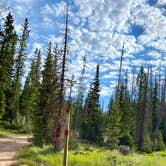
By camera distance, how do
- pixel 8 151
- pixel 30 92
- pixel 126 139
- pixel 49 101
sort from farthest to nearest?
pixel 30 92, pixel 126 139, pixel 49 101, pixel 8 151

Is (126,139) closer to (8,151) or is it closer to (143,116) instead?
(143,116)

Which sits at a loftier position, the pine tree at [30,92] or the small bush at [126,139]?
the pine tree at [30,92]

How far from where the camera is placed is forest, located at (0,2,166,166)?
21203 millimetres

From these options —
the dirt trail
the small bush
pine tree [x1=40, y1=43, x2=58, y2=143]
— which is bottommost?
the small bush

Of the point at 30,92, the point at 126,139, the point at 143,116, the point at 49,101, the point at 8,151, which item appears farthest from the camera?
the point at 143,116

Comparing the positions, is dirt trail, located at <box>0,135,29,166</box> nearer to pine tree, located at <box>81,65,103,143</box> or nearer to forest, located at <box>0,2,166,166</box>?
forest, located at <box>0,2,166,166</box>

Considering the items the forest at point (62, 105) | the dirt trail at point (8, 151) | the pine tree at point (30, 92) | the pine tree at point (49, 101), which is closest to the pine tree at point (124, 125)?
the forest at point (62, 105)

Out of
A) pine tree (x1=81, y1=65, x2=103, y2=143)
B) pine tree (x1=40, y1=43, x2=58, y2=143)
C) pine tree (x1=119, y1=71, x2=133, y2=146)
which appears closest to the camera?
pine tree (x1=40, y1=43, x2=58, y2=143)

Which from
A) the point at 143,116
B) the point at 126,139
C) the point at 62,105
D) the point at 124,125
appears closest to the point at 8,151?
the point at 62,105

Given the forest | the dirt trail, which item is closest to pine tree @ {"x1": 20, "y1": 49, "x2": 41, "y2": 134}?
the forest

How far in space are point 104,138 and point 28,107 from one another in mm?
12262

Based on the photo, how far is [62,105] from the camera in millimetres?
18688

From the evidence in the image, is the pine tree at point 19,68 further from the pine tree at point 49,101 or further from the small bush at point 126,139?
the pine tree at point 49,101

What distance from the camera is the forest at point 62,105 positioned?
835 inches
